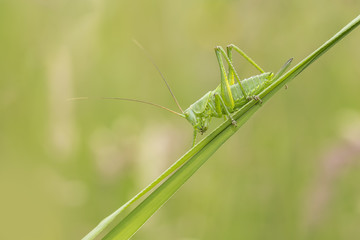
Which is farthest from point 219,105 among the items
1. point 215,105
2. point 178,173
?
point 178,173

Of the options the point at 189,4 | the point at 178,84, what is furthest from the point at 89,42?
the point at 189,4

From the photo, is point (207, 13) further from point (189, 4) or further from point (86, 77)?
point (86, 77)

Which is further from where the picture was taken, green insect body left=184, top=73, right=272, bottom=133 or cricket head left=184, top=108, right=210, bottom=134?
cricket head left=184, top=108, right=210, bottom=134

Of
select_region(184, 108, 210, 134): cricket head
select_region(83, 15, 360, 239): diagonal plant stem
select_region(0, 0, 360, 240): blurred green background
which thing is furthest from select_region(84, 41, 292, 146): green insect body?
select_region(83, 15, 360, 239): diagonal plant stem

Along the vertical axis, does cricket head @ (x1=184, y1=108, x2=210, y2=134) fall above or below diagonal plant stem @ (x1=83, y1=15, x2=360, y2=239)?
above

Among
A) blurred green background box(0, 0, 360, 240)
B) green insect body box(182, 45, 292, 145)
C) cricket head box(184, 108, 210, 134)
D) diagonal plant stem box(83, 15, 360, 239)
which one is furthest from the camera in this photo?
blurred green background box(0, 0, 360, 240)

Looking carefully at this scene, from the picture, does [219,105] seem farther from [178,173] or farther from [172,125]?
[178,173]

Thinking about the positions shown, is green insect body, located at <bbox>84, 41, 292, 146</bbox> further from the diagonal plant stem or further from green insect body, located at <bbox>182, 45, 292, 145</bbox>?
the diagonal plant stem
